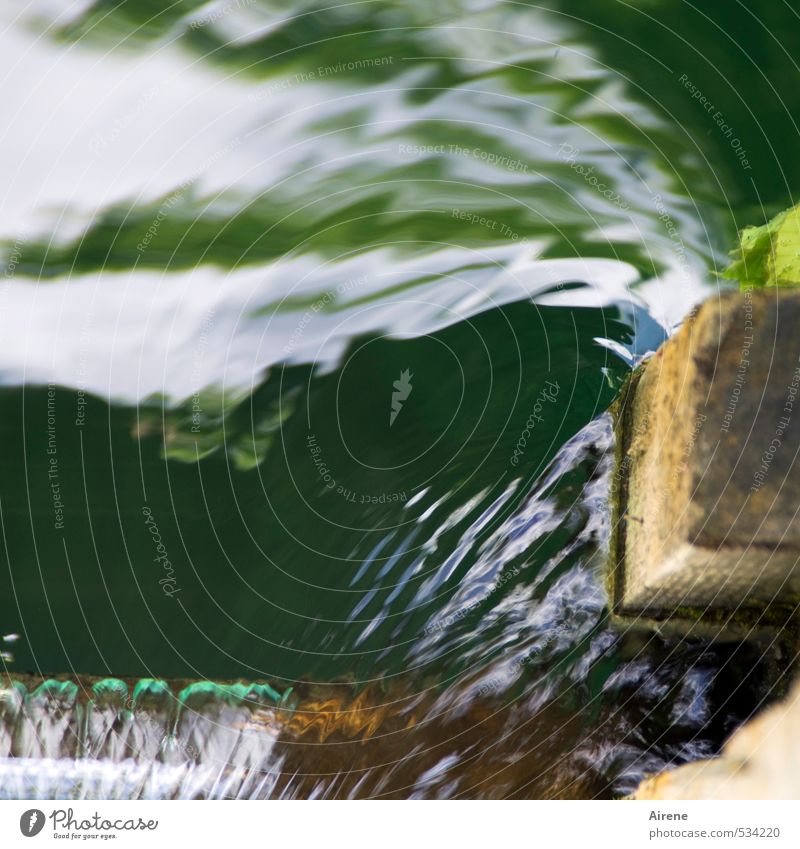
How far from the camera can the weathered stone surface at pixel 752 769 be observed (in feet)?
2.31

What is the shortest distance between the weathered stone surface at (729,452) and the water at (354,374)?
9cm

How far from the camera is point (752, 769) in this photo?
0.72m

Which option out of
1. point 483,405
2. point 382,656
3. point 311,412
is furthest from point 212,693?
point 483,405

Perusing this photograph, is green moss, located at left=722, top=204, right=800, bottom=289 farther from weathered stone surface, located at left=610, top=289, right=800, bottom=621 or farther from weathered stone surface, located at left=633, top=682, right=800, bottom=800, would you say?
weathered stone surface, located at left=633, top=682, right=800, bottom=800

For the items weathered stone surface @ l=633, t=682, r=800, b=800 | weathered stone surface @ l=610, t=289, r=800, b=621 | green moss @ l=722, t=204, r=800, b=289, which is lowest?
weathered stone surface @ l=633, t=682, r=800, b=800

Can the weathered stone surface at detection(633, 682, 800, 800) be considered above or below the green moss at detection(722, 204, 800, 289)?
below

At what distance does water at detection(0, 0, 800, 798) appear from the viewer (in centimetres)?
71

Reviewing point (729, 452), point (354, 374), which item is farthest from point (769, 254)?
point (354, 374)

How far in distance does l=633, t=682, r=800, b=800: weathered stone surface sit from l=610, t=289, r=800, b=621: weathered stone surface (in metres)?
0.13

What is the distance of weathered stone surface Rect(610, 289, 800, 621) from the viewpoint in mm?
657

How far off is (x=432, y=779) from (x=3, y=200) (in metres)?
0.69

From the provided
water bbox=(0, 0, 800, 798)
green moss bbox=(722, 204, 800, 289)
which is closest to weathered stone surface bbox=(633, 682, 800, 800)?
water bbox=(0, 0, 800, 798)

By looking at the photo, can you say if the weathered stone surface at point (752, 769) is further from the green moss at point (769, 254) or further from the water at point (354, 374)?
the green moss at point (769, 254)

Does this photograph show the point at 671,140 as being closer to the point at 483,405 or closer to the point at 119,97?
the point at 483,405
